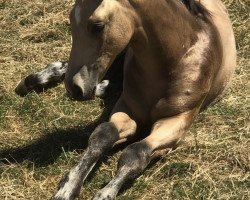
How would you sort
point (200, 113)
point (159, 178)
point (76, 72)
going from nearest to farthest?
1. point (76, 72)
2. point (159, 178)
3. point (200, 113)

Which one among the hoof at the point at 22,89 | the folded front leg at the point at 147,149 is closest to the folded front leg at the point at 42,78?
the hoof at the point at 22,89

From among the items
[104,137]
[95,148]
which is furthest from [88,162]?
[104,137]

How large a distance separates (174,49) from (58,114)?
1310mm

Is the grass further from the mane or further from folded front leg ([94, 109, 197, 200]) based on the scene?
the mane

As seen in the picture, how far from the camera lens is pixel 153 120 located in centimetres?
441

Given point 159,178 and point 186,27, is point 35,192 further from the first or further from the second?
point 186,27

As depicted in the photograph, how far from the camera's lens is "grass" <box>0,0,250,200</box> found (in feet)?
13.2

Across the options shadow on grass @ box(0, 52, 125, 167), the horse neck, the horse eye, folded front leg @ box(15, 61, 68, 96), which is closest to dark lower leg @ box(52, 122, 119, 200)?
shadow on grass @ box(0, 52, 125, 167)

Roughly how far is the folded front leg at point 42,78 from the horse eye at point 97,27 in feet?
5.64

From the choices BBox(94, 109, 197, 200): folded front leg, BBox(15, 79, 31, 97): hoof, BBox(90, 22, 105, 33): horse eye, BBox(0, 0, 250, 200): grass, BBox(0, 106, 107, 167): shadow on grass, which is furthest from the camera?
BBox(15, 79, 31, 97): hoof

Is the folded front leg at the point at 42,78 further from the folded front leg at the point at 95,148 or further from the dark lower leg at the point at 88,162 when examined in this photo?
the dark lower leg at the point at 88,162

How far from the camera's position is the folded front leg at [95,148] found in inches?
150

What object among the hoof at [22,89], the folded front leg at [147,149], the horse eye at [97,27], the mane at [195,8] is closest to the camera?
the horse eye at [97,27]

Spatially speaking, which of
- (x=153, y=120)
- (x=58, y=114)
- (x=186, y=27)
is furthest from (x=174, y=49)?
(x=58, y=114)
